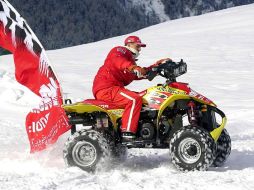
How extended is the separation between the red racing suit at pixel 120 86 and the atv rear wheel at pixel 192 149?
0.65 metres

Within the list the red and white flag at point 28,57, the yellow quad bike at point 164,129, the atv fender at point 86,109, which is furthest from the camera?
Result: the red and white flag at point 28,57

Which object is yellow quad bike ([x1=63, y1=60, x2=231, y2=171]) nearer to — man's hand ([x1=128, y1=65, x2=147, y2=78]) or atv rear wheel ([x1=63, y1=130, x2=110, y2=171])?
atv rear wheel ([x1=63, y1=130, x2=110, y2=171])

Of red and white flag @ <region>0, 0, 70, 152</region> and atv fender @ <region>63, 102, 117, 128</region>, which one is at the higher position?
red and white flag @ <region>0, 0, 70, 152</region>

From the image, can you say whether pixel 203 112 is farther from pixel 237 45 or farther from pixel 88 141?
pixel 237 45

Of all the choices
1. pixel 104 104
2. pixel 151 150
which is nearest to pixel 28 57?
pixel 104 104

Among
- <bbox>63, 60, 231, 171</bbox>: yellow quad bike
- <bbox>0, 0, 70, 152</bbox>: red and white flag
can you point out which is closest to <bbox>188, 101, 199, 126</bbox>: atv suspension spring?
<bbox>63, 60, 231, 171</bbox>: yellow quad bike

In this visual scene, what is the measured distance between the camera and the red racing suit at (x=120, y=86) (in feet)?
24.4

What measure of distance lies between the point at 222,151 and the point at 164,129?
0.83m

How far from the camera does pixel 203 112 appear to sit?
7430 millimetres

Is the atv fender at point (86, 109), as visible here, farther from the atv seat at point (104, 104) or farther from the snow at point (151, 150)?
the snow at point (151, 150)

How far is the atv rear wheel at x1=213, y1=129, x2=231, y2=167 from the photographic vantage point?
7.59 meters

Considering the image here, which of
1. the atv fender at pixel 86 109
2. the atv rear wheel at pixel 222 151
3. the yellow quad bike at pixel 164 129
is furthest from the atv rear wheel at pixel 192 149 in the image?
the atv fender at pixel 86 109

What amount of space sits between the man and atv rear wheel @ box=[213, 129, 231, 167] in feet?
3.79

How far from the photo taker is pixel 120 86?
7773 mm
